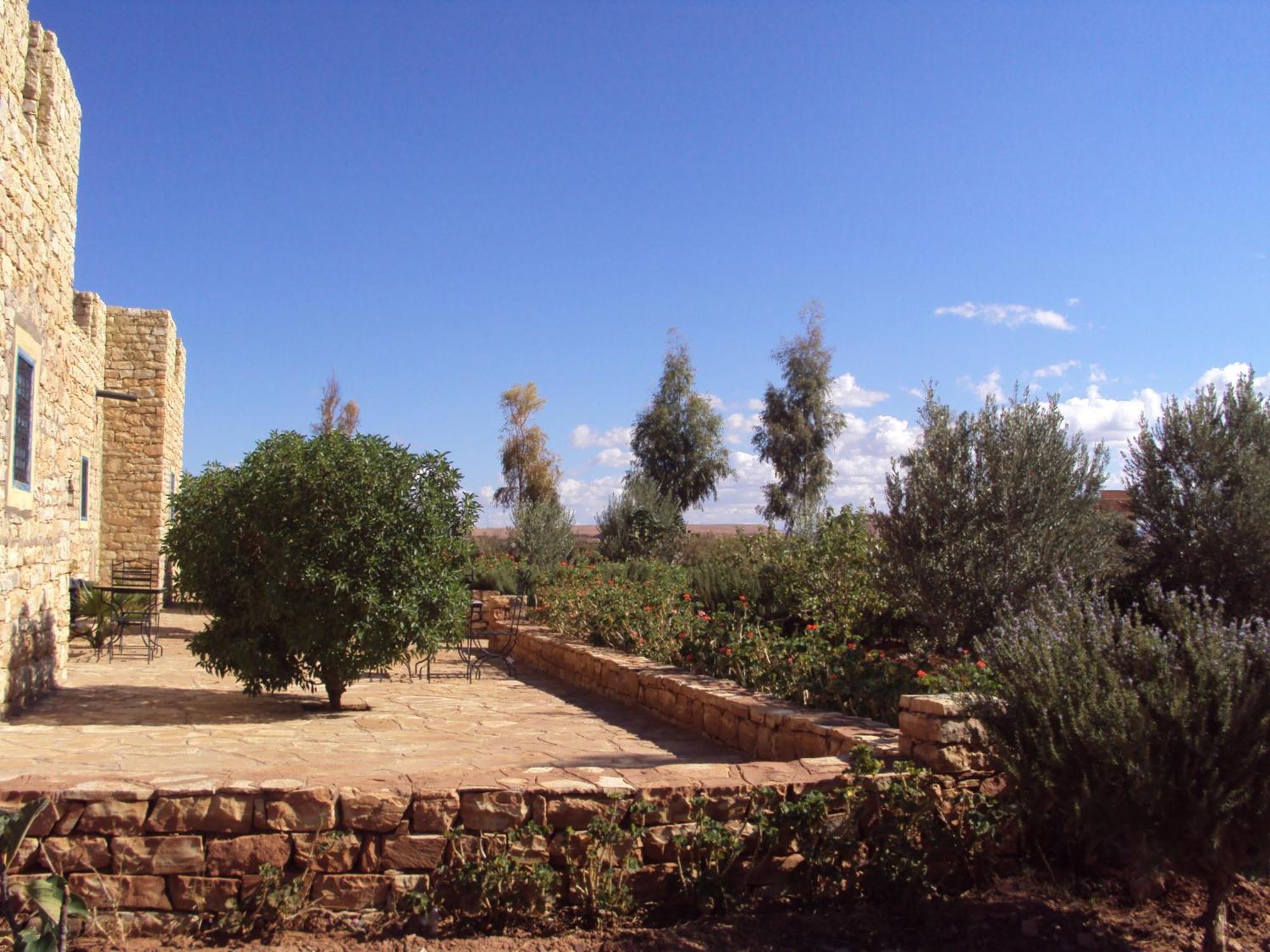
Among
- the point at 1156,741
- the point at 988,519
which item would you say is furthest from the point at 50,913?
the point at 988,519

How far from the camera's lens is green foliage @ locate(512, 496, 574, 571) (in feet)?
60.0

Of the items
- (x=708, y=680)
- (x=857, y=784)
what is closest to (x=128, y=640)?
(x=708, y=680)

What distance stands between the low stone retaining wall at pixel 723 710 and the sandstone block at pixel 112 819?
11.4ft

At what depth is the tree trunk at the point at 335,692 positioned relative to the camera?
8.42m

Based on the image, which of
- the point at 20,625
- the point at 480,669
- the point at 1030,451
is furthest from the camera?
the point at 480,669

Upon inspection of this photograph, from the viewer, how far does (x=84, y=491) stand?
15.4 meters

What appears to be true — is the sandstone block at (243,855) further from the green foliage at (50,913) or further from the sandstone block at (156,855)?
the green foliage at (50,913)

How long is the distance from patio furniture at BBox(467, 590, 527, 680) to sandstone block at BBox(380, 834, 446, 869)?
A: 6.66 metres

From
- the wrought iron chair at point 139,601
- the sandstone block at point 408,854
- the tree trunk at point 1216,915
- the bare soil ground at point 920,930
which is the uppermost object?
the wrought iron chair at point 139,601

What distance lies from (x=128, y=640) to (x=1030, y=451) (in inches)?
471

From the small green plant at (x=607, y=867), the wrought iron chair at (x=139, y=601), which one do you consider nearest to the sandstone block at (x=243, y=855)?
the small green plant at (x=607, y=867)

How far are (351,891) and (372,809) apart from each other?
1.07 feet

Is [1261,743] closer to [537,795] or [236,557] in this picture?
[537,795]

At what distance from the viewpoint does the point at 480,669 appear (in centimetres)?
1196
